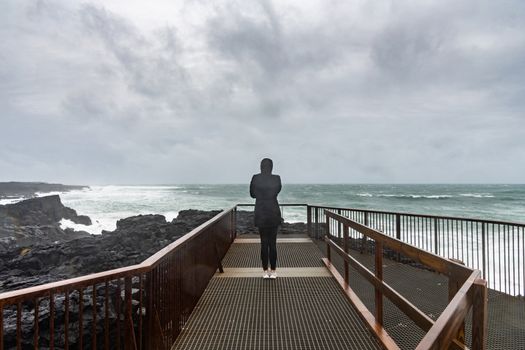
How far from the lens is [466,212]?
43031mm

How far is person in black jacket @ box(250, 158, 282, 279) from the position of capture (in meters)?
6.62

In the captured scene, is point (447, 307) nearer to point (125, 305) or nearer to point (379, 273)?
point (125, 305)

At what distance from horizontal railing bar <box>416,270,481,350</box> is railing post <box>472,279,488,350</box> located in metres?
0.04

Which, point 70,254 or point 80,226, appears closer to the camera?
point 70,254

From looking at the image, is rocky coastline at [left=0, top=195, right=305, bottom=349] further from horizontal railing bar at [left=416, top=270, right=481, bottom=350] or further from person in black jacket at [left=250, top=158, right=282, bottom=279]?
horizontal railing bar at [left=416, top=270, right=481, bottom=350]

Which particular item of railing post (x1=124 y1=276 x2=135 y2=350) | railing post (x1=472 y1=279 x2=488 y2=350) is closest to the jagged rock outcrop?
railing post (x1=124 y1=276 x2=135 y2=350)

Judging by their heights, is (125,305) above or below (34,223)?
above

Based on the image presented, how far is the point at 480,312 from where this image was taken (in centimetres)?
200

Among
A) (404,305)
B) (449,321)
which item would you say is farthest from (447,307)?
(404,305)

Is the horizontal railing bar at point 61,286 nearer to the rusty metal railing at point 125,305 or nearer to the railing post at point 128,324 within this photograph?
the rusty metal railing at point 125,305

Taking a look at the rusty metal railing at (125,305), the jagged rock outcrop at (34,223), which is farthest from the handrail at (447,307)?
the jagged rock outcrop at (34,223)

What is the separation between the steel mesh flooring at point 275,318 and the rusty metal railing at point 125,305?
0.86ft

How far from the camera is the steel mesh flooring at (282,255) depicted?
8.10 metres

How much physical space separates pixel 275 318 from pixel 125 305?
2.37 meters
